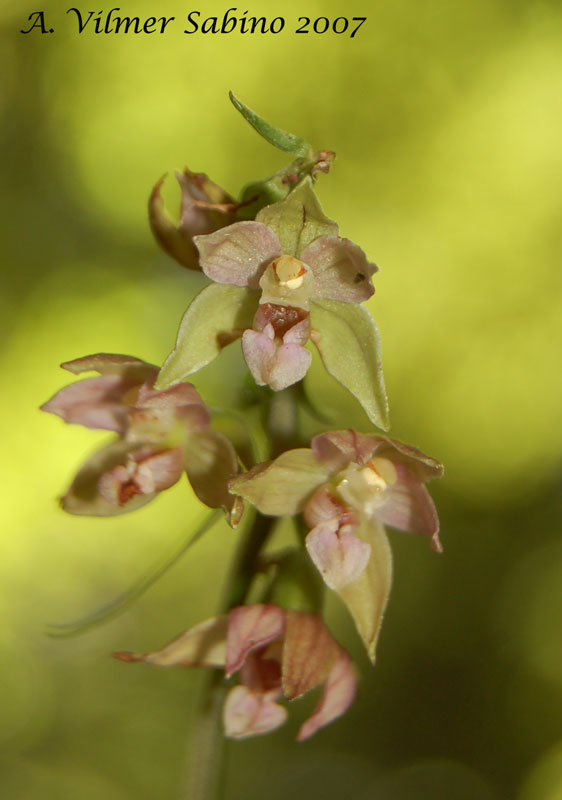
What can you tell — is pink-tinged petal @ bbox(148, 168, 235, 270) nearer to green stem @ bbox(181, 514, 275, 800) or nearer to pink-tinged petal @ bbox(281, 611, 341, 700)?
green stem @ bbox(181, 514, 275, 800)

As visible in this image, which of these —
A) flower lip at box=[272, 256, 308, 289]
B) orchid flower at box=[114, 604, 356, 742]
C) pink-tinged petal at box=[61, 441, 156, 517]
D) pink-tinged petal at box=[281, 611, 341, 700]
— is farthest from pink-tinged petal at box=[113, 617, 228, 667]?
flower lip at box=[272, 256, 308, 289]

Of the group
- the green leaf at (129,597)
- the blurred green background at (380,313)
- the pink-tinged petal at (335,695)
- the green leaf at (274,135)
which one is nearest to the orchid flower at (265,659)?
the pink-tinged petal at (335,695)

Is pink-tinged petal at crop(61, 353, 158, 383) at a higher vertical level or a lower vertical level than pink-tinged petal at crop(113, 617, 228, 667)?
higher

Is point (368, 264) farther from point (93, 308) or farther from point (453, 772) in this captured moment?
point (453, 772)

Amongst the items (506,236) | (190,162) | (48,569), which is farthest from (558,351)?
(48,569)

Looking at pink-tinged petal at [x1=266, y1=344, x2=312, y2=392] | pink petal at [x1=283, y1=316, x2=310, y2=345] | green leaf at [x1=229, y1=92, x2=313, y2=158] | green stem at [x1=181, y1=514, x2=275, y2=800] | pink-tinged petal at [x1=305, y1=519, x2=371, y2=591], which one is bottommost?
green stem at [x1=181, y1=514, x2=275, y2=800]

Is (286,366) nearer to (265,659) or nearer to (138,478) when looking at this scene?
(138,478)
